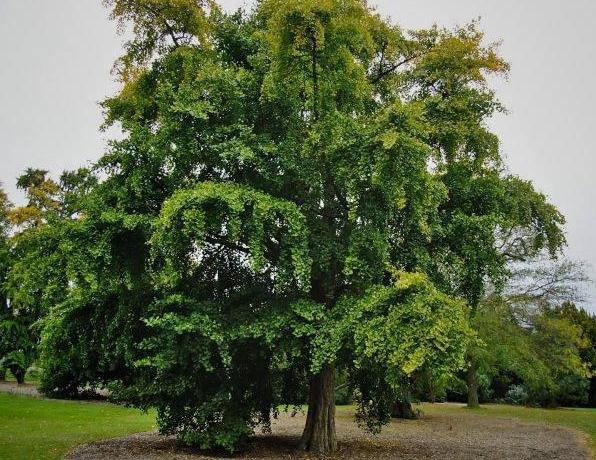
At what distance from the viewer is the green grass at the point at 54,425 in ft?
45.4

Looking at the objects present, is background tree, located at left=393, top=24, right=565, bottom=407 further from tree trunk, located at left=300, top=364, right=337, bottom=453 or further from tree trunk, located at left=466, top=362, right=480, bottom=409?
tree trunk, located at left=466, top=362, right=480, bottom=409

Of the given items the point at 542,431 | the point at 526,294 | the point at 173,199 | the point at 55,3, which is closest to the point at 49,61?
the point at 55,3

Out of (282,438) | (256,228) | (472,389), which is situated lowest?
(282,438)

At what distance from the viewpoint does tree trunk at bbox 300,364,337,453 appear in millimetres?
15453

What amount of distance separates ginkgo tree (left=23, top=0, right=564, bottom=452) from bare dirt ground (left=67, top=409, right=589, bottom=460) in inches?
35.2

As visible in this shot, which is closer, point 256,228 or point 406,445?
point 256,228

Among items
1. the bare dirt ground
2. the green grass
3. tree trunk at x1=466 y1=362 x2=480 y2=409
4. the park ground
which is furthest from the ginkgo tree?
tree trunk at x1=466 y1=362 x2=480 y2=409

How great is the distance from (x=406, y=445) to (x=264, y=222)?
9.53 metres

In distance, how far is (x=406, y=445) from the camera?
1814 centimetres

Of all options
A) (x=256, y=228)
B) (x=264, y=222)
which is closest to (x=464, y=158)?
(x=264, y=222)

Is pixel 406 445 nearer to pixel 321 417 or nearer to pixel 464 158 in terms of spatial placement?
pixel 321 417

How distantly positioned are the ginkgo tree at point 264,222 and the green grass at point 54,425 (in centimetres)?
228

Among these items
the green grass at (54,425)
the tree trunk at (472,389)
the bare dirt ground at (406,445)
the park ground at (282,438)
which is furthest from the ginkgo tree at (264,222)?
the tree trunk at (472,389)

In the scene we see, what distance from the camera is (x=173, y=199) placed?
12.4 m
